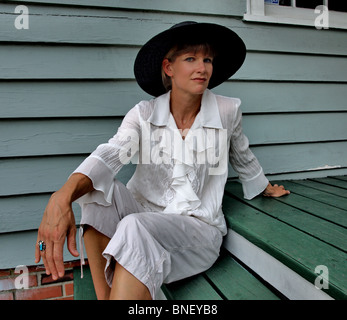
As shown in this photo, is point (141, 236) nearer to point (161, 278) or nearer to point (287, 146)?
point (161, 278)

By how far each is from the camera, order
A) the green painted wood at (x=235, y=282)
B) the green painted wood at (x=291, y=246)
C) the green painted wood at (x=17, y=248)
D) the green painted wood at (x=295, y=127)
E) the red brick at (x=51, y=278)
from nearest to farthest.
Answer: the green painted wood at (x=291, y=246), the green painted wood at (x=235, y=282), the green painted wood at (x=17, y=248), the red brick at (x=51, y=278), the green painted wood at (x=295, y=127)

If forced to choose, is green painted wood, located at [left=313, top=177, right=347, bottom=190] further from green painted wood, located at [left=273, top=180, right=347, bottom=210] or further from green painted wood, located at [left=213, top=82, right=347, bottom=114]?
green painted wood, located at [left=213, top=82, right=347, bottom=114]

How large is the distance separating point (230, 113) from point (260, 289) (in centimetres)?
88

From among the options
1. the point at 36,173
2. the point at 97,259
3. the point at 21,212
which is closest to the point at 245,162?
the point at 97,259

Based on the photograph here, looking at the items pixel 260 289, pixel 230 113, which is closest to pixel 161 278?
pixel 260 289

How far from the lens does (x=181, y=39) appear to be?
1596 millimetres

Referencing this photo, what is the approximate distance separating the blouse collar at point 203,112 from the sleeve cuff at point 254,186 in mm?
430

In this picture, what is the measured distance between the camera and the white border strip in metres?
1.17

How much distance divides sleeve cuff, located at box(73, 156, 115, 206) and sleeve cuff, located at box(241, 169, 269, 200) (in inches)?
33.4

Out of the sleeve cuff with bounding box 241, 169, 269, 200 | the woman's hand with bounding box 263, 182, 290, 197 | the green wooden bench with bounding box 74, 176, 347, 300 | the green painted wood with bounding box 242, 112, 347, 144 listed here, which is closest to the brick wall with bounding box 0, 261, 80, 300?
the green wooden bench with bounding box 74, 176, 347, 300

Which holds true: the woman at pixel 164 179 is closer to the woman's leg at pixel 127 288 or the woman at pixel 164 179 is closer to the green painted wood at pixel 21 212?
the woman's leg at pixel 127 288

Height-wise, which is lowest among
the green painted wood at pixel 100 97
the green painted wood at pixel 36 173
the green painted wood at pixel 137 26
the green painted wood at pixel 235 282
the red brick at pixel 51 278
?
the red brick at pixel 51 278

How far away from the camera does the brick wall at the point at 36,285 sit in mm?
1941

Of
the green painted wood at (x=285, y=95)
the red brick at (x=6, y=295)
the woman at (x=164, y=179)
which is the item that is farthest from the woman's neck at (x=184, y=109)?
the red brick at (x=6, y=295)
